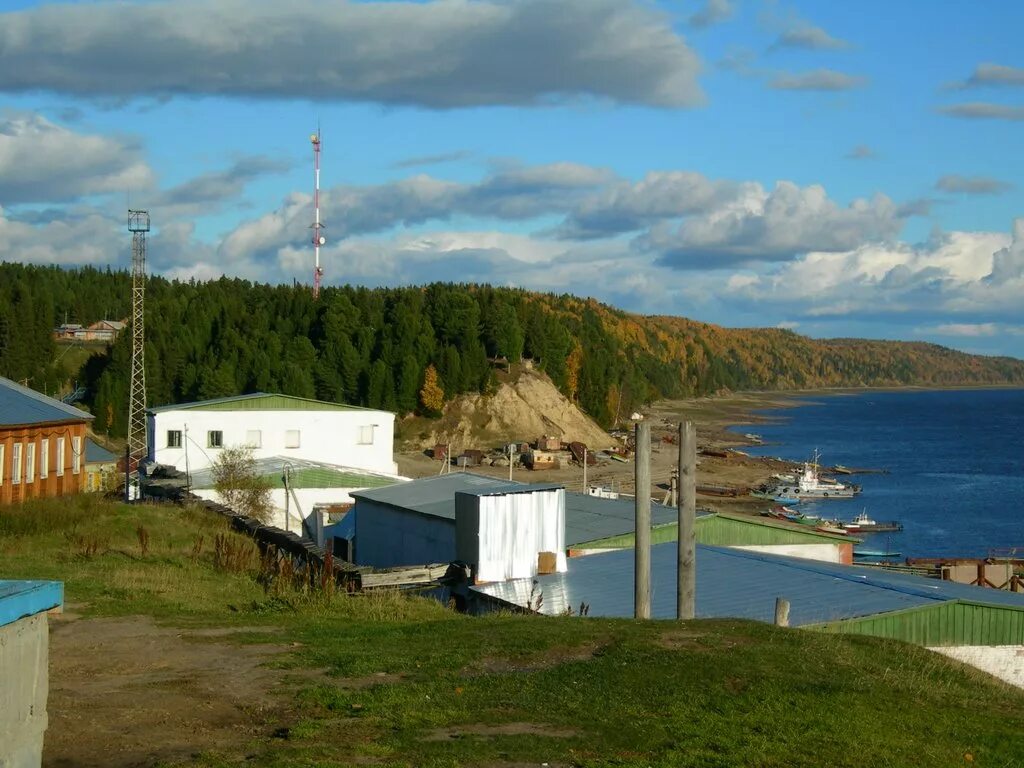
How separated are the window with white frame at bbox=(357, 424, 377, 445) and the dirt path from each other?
49277mm

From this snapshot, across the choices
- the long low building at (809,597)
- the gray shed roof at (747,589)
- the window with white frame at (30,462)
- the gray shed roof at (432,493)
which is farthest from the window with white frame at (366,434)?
the long low building at (809,597)

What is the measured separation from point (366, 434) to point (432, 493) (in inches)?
1288

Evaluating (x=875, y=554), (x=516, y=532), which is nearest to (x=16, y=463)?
(x=516, y=532)

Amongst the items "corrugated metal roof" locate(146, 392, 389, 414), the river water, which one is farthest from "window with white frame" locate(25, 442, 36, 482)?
the river water

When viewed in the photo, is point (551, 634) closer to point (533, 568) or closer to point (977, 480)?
point (533, 568)

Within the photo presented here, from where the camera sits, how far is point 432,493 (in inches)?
1307

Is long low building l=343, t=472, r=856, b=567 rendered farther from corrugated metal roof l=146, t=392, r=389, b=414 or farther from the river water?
the river water

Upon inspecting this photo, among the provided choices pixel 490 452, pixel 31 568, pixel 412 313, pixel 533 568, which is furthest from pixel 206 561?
pixel 412 313

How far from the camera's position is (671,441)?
5408 inches

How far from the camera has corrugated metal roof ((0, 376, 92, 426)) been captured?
36.7 meters

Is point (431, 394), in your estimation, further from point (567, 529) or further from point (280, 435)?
point (567, 529)

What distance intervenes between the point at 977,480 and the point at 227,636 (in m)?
102

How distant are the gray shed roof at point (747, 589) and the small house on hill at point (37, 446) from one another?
19.1 meters

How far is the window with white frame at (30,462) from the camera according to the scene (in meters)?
37.2
